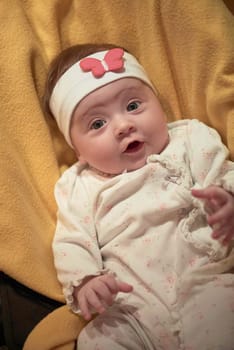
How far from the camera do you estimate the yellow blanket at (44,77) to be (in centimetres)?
119

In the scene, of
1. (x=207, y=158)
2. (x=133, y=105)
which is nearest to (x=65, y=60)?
(x=133, y=105)

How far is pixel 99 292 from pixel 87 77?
1.58ft

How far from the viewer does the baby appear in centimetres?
105

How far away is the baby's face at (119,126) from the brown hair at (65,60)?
116 millimetres

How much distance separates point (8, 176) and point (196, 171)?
0.42 m

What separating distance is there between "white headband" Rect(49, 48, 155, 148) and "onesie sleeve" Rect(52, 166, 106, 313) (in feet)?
0.40

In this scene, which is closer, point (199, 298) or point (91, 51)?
point (199, 298)

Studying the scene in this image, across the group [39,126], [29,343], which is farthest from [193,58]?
[29,343]

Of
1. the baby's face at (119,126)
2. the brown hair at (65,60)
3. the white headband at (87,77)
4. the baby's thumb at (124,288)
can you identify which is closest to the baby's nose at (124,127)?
the baby's face at (119,126)

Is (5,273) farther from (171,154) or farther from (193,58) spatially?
(193,58)

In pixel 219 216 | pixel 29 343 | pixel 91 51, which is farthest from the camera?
pixel 91 51

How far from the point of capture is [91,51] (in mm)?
1280

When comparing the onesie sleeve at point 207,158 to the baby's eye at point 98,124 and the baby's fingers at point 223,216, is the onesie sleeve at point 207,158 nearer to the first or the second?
the baby's fingers at point 223,216

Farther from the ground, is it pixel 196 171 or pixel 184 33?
pixel 184 33
